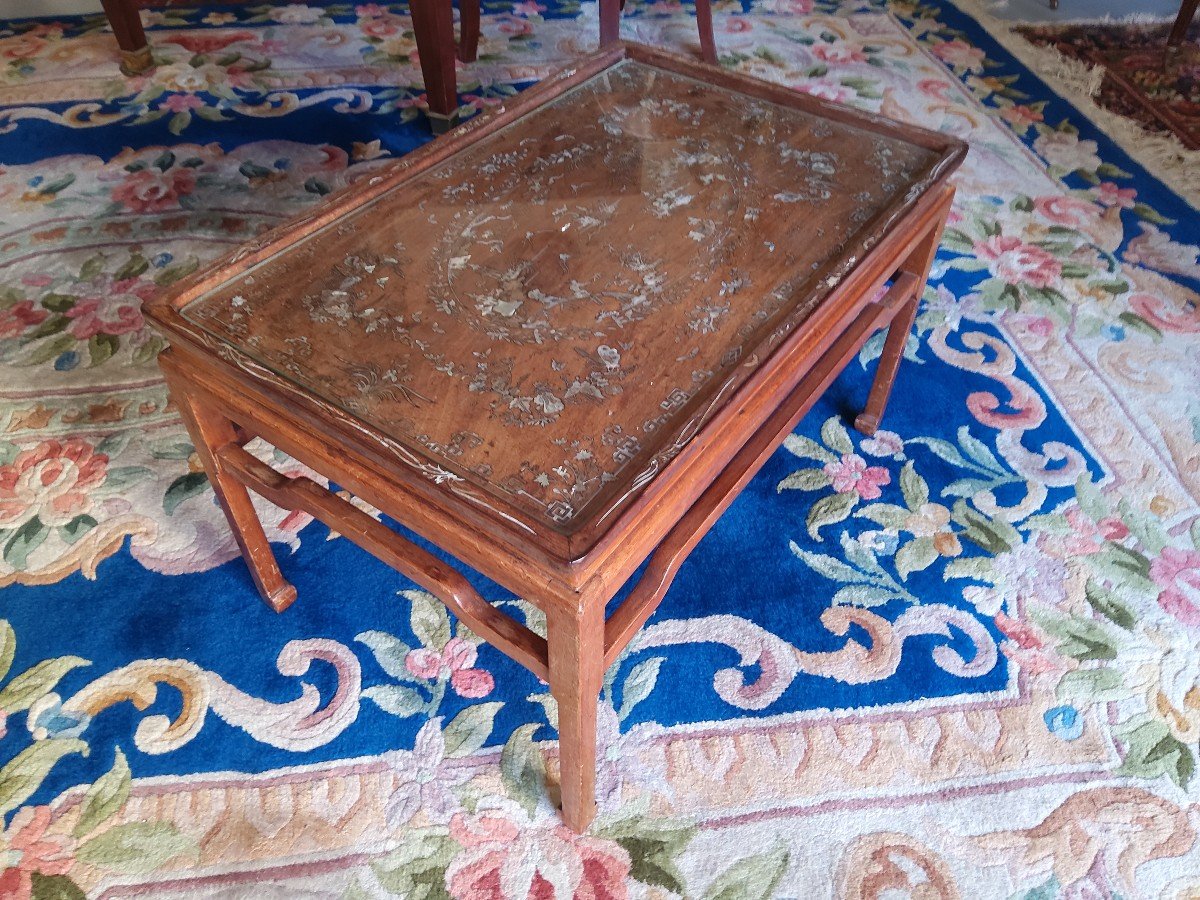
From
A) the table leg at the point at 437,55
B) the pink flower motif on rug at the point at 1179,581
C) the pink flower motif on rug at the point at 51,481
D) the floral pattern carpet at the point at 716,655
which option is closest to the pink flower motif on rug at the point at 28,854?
the floral pattern carpet at the point at 716,655

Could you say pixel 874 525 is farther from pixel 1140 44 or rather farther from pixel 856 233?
pixel 1140 44

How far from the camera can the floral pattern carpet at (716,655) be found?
949 mm

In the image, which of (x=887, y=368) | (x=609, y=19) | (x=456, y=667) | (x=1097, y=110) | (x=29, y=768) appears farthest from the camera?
(x=1097, y=110)

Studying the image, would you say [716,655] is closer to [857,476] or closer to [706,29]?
[857,476]

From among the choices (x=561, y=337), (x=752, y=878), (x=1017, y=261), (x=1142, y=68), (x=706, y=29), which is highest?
(x=561, y=337)

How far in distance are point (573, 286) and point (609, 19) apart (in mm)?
1414

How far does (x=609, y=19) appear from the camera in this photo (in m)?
2.06

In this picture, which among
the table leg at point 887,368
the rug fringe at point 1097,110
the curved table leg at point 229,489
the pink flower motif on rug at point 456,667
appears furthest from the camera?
the rug fringe at point 1097,110

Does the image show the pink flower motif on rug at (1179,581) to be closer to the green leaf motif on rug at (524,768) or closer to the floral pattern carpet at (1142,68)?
the green leaf motif on rug at (524,768)

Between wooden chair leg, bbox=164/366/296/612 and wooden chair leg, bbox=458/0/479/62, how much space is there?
1.65 meters

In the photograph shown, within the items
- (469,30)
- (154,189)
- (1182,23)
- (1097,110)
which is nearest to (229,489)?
(154,189)

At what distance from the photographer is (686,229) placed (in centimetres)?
103

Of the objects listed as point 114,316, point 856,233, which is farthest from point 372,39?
point 856,233

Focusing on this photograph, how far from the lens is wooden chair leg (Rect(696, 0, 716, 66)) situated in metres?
2.20
